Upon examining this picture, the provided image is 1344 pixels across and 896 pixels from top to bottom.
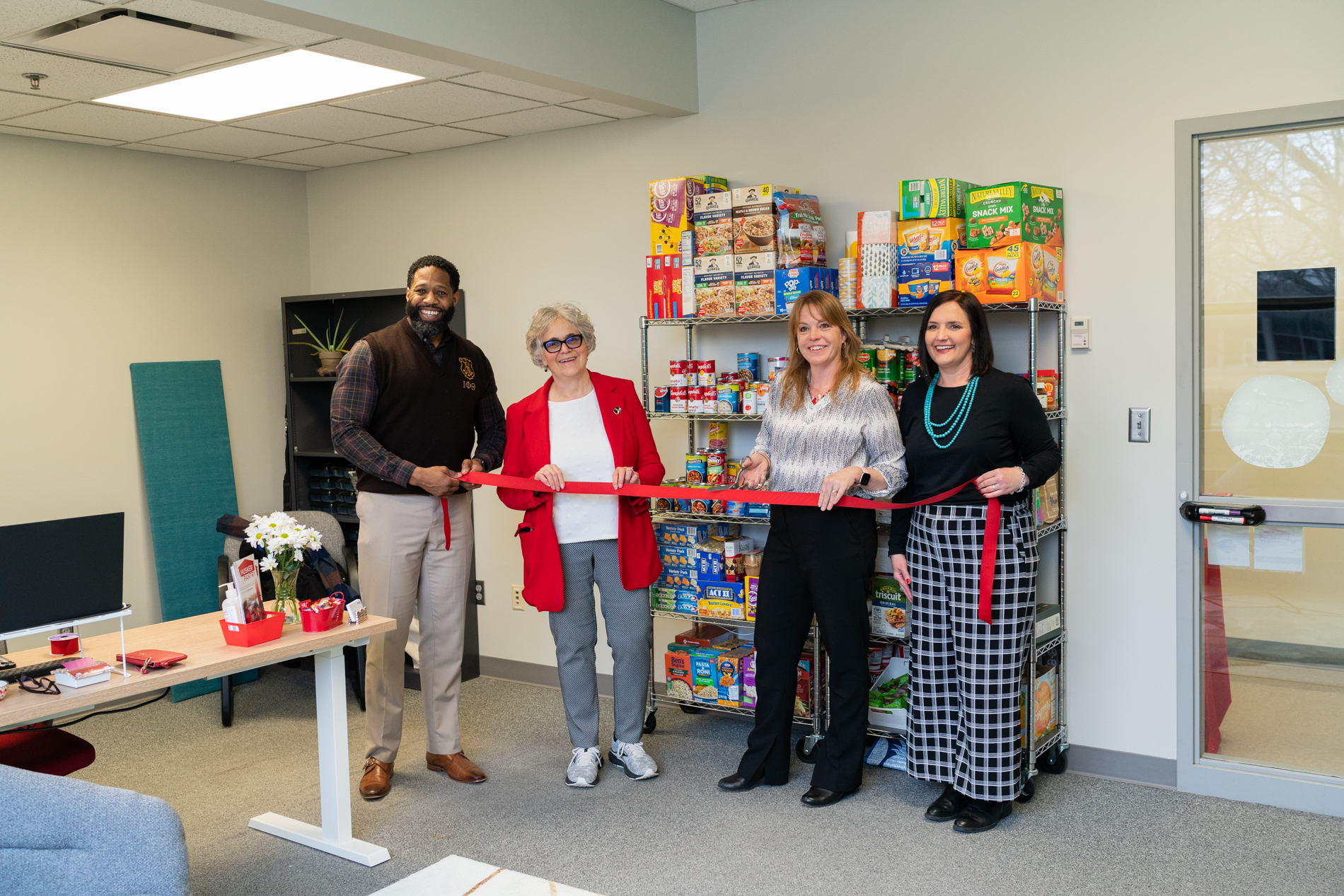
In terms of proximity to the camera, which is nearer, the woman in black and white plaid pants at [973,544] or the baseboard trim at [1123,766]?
the woman in black and white plaid pants at [973,544]

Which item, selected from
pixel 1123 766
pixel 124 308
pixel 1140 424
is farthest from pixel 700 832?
pixel 124 308

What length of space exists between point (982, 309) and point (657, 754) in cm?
213

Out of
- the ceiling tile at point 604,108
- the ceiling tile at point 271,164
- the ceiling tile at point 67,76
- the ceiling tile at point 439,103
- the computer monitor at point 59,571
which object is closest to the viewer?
the computer monitor at point 59,571

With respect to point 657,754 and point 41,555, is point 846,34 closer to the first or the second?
point 657,754

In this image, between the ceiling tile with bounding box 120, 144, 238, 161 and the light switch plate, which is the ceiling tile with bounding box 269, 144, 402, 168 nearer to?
the ceiling tile with bounding box 120, 144, 238, 161

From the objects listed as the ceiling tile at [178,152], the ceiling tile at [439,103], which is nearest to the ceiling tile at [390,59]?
the ceiling tile at [439,103]

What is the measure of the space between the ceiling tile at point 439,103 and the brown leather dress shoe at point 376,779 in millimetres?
2618

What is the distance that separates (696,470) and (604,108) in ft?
5.38

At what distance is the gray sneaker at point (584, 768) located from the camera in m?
3.93

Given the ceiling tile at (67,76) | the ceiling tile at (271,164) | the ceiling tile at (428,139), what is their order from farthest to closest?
the ceiling tile at (271,164), the ceiling tile at (428,139), the ceiling tile at (67,76)

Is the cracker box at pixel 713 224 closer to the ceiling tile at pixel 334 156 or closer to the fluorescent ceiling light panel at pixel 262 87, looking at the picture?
the fluorescent ceiling light panel at pixel 262 87

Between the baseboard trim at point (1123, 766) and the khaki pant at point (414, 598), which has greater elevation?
the khaki pant at point (414, 598)

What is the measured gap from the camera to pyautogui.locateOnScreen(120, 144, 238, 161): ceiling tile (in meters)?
5.23

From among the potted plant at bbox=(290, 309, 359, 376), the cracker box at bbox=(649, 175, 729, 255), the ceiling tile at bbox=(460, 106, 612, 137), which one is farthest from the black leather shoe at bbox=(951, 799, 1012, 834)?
the potted plant at bbox=(290, 309, 359, 376)
